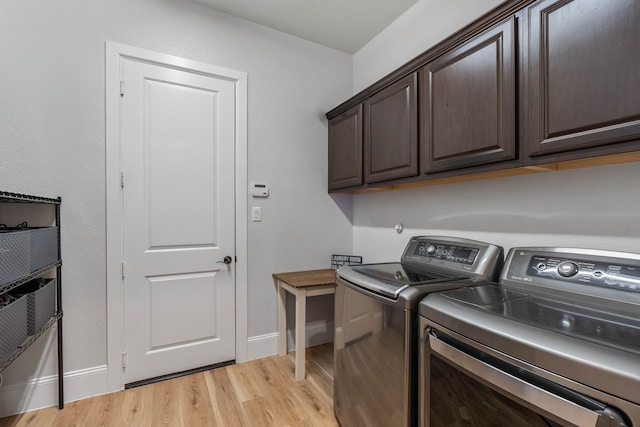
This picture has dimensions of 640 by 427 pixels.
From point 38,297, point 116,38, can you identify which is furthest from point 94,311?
point 116,38

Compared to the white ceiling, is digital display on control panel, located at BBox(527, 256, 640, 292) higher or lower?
lower

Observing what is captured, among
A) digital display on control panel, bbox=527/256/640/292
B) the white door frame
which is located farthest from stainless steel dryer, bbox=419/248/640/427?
the white door frame

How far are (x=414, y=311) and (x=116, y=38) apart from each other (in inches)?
95.4

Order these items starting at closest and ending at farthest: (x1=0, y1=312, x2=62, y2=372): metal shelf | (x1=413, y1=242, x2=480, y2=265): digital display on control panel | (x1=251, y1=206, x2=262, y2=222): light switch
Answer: (x1=0, y1=312, x2=62, y2=372): metal shelf, (x1=413, y1=242, x2=480, y2=265): digital display on control panel, (x1=251, y1=206, x2=262, y2=222): light switch

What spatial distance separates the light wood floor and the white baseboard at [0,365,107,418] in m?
0.04

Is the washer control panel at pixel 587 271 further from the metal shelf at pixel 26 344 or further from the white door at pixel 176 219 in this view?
the metal shelf at pixel 26 344

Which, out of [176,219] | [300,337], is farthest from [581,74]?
[176,219]

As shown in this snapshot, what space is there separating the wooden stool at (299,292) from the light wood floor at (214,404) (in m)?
0.20

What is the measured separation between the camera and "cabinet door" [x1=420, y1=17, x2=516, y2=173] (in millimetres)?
1270

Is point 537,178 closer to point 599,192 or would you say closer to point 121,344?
point 599,192

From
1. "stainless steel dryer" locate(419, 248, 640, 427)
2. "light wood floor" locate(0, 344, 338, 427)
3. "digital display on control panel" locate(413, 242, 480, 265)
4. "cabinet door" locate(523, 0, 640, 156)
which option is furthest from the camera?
"light wood floor" locate(0, 344, 338, 427)

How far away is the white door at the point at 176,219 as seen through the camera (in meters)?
2.03

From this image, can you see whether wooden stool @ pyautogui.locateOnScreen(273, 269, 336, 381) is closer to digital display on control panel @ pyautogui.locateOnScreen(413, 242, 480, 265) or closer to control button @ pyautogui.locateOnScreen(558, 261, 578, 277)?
digital display on control panel @ pyautogui.locateOnScreen(413, 242, 480, 265)

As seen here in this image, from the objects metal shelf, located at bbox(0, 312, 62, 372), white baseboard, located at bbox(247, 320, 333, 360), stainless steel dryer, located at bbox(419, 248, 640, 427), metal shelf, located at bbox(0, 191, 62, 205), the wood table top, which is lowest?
white baseboard, located at bbox(247, 320, 333, 360)
